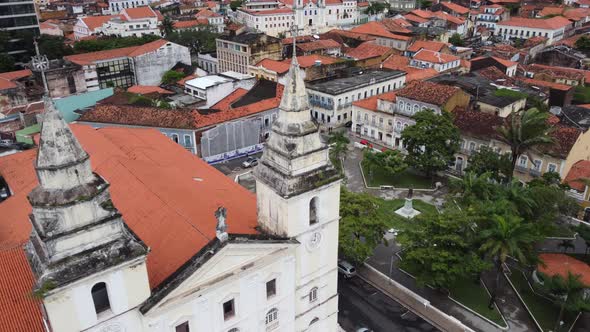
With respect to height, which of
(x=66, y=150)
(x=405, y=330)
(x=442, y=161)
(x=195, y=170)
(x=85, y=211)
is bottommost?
(x=405, y=330)

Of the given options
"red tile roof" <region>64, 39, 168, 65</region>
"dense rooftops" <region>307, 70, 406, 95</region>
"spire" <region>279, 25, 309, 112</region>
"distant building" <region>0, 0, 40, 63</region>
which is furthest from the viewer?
"distant building" <region>0, 0, 40, 63</region>

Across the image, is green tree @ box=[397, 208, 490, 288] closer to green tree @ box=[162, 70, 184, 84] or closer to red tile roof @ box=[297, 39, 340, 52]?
green tree @ box=[162, 70, 184, 84]

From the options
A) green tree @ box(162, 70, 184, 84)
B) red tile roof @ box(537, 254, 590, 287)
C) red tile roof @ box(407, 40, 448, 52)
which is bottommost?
red tile roof @ box(537, 254, 590, 287)

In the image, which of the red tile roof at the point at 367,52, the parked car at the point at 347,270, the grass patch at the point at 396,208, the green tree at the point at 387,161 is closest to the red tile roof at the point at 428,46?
the red tile roof at the point at 367,52

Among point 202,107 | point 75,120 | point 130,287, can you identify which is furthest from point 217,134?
point 130,287

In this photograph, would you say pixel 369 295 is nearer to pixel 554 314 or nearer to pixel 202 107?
pixel 554 314

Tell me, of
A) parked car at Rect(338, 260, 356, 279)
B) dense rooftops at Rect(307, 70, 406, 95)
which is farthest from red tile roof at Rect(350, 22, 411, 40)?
parked car at Rect(338, 260, 356, 279)

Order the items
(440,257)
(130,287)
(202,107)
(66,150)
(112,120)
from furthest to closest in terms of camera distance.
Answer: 1. (202,107)
2. (112,120)
3. (440,257)
4. (130,287)
5. (66,150)

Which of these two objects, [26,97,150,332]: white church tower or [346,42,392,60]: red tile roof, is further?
[346,42,392,60]: red tile roof
